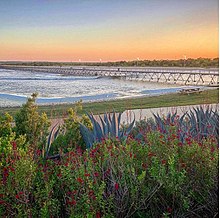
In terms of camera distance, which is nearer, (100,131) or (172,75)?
(100,131)

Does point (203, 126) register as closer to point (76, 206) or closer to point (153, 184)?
point (153, 184)

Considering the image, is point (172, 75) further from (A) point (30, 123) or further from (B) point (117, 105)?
(A) point (30, 123)

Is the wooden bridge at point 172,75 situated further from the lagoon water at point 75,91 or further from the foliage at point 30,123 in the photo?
the foliage at point 30,123

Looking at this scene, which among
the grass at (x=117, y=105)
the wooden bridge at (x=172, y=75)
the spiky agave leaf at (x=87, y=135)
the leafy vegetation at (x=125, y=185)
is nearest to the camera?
the leafy vegetation at (x=125, y=185)

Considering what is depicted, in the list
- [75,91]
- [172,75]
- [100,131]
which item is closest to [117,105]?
[100,131]

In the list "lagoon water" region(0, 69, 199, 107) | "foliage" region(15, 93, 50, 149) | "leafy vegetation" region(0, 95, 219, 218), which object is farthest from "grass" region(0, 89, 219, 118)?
"leafy vegetation" region(0, 95, 219, 218)

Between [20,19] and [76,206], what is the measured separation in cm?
199

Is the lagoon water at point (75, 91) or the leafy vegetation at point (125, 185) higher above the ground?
the leafy vegetation at point (125, 185)

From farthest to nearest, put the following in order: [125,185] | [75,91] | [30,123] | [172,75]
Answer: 1. [172,75]
2. [75,91]
3. [30,123]
4. [125,185]

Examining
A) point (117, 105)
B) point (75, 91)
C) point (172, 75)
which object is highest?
point (172, 75)

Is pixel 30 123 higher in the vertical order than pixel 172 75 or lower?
higher

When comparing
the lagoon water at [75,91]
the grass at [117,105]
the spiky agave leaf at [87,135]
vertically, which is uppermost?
the spiky agave leaf at [87,135]

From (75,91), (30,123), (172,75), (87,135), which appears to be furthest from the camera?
(172,75)

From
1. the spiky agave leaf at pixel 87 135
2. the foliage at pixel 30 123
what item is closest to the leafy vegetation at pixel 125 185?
the spiky agave leaf at pixel 87 135
